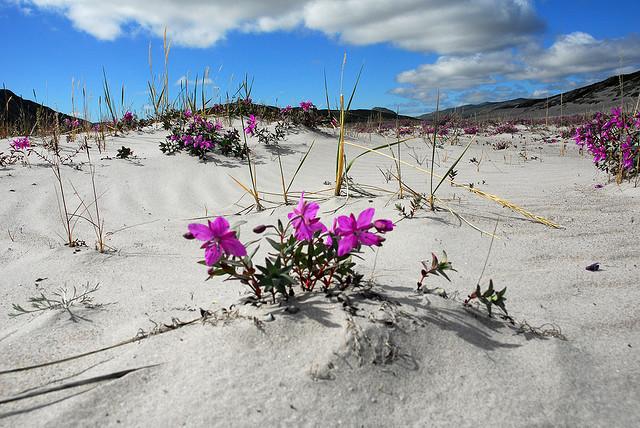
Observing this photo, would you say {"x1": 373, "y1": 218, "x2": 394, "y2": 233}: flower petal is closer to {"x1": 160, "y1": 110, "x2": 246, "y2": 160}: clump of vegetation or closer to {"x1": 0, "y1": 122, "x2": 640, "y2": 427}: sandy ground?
{"x1": 0, "y1": 122, "x2": 640, "y2": 427}: sandy ground

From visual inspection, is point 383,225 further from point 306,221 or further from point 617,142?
point 617,142

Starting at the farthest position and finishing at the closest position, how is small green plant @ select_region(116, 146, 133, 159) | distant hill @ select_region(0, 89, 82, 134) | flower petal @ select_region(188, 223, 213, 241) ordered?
1. distant hill @ select_region(0, 89, 82, 134)
2. small green plant @ select_region(116, 146, 133, 159)
3. flower petal @ select_region(188, 223, 213, 241)

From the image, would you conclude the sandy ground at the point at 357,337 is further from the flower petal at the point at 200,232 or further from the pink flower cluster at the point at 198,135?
the pink flower cluster at the point at 198,135

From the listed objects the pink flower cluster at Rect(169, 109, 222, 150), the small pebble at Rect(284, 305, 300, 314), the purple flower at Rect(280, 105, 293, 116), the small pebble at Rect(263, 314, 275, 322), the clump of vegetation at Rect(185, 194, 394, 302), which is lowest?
the small pebble at Rect(263, 314, 275, 322)

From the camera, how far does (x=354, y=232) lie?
1579 millimetres

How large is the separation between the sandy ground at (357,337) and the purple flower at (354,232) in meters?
0.25

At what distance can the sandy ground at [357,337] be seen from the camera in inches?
52.8

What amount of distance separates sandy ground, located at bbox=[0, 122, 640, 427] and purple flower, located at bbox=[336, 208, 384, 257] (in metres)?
0.25

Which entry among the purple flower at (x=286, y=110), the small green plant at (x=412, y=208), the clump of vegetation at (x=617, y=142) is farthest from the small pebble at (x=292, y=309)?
the purple flower at (x=286, y=110)

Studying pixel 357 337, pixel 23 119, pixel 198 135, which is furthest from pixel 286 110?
pixel 357 337

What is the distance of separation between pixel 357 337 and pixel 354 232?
35 cm

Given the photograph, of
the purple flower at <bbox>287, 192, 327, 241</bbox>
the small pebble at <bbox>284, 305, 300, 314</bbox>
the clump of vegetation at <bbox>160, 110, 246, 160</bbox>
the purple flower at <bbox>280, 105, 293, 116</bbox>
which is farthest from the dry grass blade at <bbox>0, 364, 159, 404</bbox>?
the purple flower at <bbox>280, 105, 293, 116</bbox>

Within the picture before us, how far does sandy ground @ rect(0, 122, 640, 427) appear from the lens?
1341 mm

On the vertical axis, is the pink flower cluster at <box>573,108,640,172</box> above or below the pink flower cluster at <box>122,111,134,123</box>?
below
